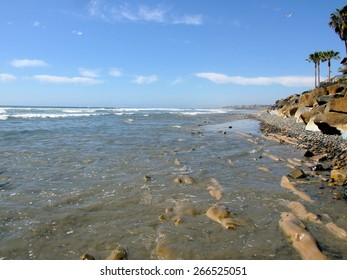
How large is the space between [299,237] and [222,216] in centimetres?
170

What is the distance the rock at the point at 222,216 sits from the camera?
6.11m

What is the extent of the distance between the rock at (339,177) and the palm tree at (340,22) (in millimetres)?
44101

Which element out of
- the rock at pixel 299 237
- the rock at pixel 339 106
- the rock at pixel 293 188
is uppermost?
the rock at pixel 339 106

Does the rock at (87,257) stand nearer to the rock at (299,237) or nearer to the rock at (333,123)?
the rock at (299,237)

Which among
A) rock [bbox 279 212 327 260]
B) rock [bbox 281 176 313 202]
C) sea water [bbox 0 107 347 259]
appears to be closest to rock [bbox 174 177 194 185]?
sea water [bbox 0 107 347 259]

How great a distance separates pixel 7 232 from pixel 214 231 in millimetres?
4309

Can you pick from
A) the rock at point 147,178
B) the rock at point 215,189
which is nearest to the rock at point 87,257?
the rock at point 215,189

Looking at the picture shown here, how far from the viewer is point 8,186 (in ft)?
28.6

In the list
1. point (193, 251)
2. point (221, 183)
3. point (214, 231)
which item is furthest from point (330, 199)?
point (193, 251)

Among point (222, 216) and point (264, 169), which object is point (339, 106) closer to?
point (264, 169)

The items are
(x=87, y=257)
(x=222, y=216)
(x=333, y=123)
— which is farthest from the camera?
(x=333, y=123)

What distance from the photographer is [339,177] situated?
8.98 meters

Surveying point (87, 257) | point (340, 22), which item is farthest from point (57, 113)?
point (87, 257)
